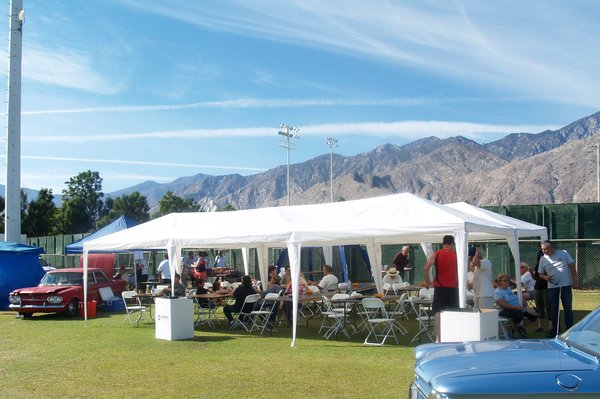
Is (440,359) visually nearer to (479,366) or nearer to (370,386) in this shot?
(479,366)

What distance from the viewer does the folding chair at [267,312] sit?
1365cm

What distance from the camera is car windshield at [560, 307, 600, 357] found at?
4207 mm

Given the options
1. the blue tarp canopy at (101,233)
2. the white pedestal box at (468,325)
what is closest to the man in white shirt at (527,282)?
the white pedestal box at (468,325)

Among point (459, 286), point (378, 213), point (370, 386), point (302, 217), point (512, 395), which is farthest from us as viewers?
point (302, 217)

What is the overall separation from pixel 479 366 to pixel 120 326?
1268 cm

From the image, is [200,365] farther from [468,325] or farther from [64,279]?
[64,279]

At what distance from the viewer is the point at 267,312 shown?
13555 millimetres

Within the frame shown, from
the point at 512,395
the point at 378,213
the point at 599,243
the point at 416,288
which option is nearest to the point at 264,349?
the point at 378,213

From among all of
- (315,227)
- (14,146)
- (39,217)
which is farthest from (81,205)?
(315,227)

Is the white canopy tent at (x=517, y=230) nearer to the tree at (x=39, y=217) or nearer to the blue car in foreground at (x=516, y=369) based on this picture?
the blue car in foreground at (x=516, y=369)

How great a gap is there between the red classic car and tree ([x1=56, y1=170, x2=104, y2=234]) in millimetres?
52665

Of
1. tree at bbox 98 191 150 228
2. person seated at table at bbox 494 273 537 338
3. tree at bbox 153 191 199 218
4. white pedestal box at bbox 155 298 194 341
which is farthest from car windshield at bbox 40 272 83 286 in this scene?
tree at bbox 98 191 150 228

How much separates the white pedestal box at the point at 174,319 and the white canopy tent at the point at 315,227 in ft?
4.45

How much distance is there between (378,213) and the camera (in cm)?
1241
